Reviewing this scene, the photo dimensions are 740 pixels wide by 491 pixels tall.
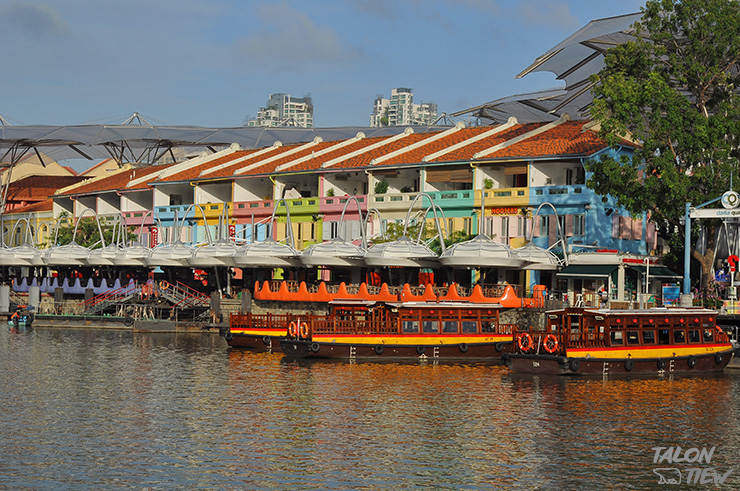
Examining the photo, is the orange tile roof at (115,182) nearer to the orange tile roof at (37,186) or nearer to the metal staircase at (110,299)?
the orange tile roof at (37,186)

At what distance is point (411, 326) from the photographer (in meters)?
56.0

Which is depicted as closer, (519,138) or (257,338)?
(257,338)

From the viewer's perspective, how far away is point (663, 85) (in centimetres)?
6016

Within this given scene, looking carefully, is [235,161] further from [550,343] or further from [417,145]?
[550,343]

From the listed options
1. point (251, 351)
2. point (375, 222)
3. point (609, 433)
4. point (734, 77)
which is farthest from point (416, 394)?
point (375, 222)

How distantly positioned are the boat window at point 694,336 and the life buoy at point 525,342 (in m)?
7.65

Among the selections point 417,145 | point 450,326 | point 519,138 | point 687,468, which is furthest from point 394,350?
point 417,145

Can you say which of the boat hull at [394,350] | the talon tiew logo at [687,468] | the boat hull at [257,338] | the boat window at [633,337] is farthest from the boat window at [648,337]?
the boat hull at [257,338]

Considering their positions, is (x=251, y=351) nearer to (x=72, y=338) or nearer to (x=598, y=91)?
(x=72, y=338)

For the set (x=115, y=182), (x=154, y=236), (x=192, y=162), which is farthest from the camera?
(x=115, y=182)

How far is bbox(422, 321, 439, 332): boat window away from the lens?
56.0 meters

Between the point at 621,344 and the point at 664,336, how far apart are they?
269 cm

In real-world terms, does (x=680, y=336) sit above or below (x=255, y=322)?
below

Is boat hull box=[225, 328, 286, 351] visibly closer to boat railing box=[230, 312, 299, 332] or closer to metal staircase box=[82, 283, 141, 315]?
boat railing box=[230, 312, 299, 332]
